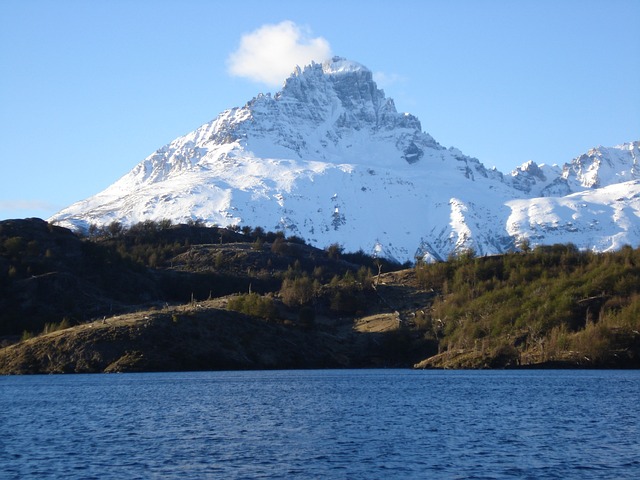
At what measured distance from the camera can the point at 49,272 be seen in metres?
191

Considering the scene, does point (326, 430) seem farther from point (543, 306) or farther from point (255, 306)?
point (255, 306)

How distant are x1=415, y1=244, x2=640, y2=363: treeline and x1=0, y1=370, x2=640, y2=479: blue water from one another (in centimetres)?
2607

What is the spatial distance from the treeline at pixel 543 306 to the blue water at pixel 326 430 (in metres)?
26.1

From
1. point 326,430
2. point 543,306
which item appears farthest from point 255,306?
point 326,430

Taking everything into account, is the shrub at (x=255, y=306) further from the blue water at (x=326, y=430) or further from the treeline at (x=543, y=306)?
the blue water at (x=326, y=430)

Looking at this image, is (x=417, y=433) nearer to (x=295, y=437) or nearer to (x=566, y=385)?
(x=295, y=437)

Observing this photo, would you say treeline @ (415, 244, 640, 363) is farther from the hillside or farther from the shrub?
the shrub

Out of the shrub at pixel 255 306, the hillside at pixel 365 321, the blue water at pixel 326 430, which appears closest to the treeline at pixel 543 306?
the hillside at pixel 365 321

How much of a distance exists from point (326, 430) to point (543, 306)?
90.3 meters

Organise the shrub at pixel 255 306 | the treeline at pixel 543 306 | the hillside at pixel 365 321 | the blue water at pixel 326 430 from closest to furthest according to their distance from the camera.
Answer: the blue water at pixel 326 430, the treeline at pixel 543 306, the hillside at pixel 365 321, the shrub at pixel 255 306

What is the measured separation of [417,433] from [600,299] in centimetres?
9128

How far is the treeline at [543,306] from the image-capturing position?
137 meters

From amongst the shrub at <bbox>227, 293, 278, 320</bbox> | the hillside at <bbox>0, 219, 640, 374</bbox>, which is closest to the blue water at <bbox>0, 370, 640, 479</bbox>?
the hillside at <bbox>0, 219, 640, 374</bbox>

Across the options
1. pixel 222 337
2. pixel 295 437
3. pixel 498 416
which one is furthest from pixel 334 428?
pixel 222 337
